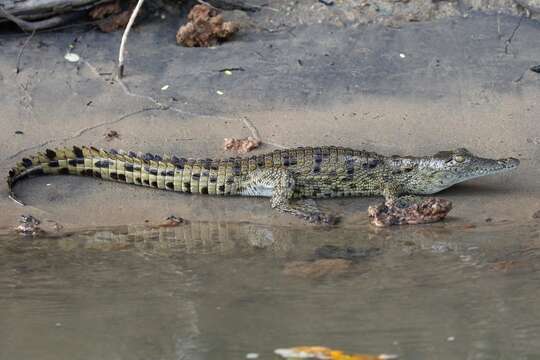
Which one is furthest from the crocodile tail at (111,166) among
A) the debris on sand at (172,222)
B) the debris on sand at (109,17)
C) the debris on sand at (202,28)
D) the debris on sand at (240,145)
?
the debris on sand at (109,17)

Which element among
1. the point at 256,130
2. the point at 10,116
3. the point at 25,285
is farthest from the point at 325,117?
the point at 25,285

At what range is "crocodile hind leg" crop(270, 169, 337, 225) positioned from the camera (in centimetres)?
697

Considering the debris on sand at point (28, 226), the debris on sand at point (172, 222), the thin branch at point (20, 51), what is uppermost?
the thin branch at point (20, 51)

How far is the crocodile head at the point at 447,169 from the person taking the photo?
7.20 metres

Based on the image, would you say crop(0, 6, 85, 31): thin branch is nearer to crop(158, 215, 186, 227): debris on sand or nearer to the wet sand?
the wet sand

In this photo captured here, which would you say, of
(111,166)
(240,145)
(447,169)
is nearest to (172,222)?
(111,166)

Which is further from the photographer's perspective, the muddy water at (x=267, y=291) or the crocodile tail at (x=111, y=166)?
the crocodile tail at (x=111, y=166)

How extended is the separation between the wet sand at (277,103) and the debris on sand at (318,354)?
7.22 feet

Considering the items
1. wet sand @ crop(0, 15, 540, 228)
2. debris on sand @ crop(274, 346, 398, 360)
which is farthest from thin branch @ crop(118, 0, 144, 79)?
debris on sand @ crop(274, 346, 398, 360)

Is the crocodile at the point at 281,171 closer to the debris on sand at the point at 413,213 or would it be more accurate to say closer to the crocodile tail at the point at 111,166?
the crocodile tail at the point at 111,166

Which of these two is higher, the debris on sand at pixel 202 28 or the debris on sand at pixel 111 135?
the debris on sand at pixel 202 28

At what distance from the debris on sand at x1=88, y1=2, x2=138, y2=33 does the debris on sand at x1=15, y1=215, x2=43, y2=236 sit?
2794 mm

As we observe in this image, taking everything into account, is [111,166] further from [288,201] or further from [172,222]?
[288,201]

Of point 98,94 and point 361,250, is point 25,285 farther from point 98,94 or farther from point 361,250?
point 98,94
